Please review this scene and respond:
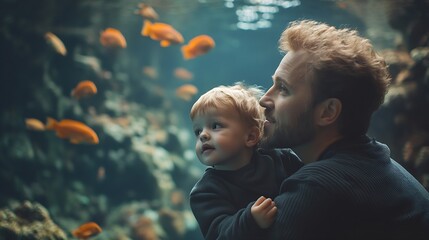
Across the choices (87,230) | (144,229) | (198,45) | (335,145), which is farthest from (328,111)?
(144,229)

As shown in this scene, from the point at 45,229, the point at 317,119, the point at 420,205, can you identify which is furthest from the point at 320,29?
the point at 45,229

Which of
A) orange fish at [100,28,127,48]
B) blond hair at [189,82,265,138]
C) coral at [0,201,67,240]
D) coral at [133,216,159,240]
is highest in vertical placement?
orange fish at [100,28,127,48]

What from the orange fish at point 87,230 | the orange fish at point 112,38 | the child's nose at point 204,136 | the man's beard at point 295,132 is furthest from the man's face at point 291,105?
the orange fish at point 112,38

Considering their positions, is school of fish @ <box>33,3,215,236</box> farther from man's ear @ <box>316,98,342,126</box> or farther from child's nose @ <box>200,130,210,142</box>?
man's ear @ <box>316,98,342,126</box>

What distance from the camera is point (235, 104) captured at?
231cm

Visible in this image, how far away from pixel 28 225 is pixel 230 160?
477 cm

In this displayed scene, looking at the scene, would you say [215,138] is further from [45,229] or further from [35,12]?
[35,12]

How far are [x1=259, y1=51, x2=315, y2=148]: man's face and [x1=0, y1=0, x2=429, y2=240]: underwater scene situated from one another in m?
4.74

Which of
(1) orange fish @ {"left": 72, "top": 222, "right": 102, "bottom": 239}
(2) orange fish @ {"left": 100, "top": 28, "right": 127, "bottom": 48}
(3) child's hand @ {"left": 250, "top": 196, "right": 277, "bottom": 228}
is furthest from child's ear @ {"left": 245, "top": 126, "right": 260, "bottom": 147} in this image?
(2) orange fish @ {"left": 100, "top": 28, "right": 127, "bottom": 48}

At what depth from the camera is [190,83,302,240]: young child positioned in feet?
6.72

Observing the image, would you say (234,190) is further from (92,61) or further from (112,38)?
(92,61)

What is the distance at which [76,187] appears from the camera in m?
12.4

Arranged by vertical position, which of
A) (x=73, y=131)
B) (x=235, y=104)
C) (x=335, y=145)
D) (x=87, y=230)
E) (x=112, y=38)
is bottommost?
(x=335, y=145)

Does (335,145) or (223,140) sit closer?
(335,145)
